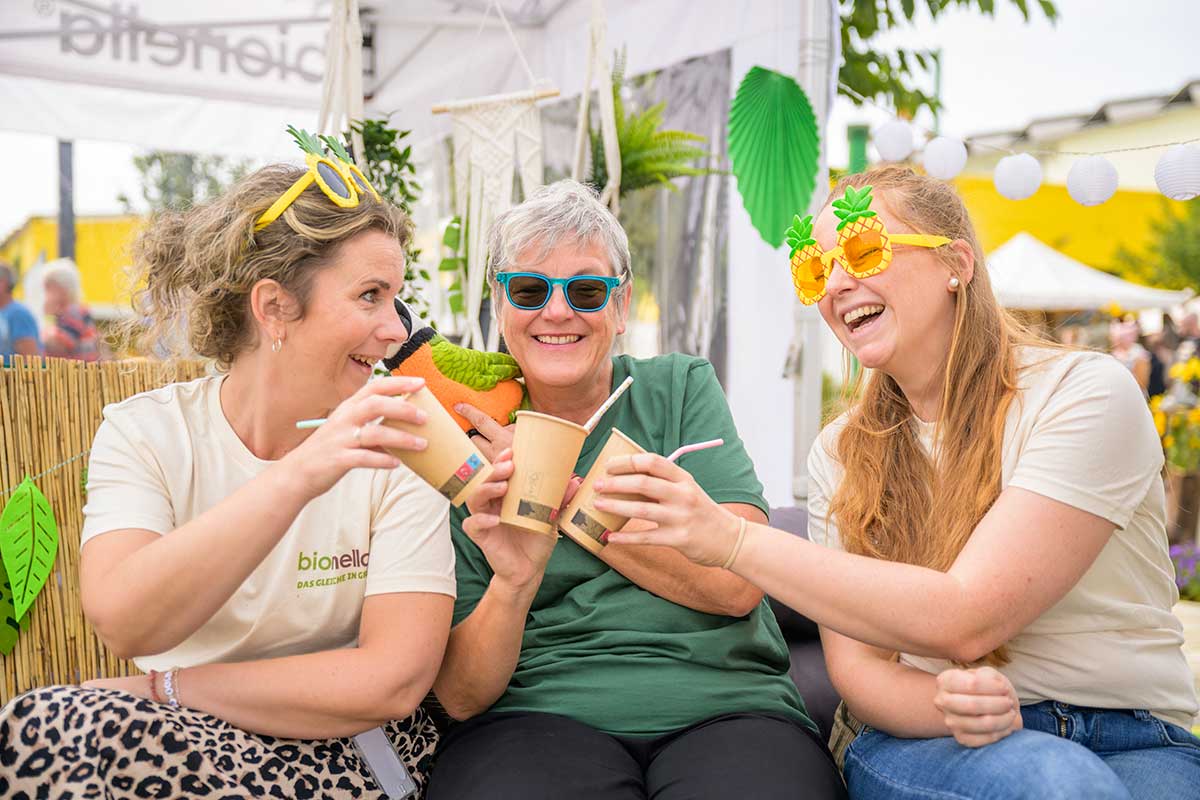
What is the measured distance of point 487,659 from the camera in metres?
2.04

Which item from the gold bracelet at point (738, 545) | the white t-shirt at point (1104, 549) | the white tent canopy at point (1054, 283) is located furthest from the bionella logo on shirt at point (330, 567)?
the white tent canopy at point (1054, 283)

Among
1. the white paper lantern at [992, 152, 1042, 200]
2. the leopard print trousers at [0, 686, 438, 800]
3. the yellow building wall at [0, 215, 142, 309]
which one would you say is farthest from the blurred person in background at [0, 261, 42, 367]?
the white paper lantern at [992, 152, 1042, 200]

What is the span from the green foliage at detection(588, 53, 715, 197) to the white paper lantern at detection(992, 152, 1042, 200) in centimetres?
121

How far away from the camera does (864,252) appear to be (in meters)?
2.01

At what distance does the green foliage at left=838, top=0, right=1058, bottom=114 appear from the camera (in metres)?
5.02

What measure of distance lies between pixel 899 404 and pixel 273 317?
4.52 ft

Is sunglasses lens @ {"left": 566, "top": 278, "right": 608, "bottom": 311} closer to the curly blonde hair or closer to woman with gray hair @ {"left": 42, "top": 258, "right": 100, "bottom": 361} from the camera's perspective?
the curly blonde hair

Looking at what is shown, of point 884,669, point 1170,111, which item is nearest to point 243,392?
point 884,669

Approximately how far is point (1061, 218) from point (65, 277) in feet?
39.7

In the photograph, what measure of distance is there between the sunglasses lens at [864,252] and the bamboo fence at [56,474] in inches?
72.3

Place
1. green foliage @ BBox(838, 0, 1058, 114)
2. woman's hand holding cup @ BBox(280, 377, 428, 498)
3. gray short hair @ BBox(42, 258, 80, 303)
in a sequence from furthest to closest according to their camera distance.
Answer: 1. gray short hair @ BBox(42, 258, 80, 303)
2. green foliage @ BBox(838, 0, 1058, 114)
3. woman's hand holding cup @ BBox(280, 377, 428, 498)

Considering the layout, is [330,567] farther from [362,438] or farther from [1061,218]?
[1061,218]

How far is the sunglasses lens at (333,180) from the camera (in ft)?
6.87

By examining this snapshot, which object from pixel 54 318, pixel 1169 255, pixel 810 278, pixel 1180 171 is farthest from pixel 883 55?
pixel 1169 255
